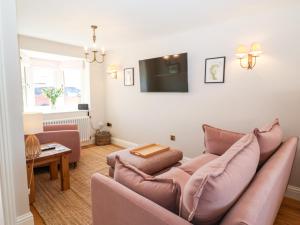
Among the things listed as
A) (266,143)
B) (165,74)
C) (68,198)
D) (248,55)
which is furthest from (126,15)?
(68,198)

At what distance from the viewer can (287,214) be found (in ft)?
6.66

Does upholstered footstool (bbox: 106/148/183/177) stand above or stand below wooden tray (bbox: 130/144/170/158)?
below

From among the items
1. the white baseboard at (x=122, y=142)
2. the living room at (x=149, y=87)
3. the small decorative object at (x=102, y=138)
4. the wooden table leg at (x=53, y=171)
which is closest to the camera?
the living room at (x=149, y=87)

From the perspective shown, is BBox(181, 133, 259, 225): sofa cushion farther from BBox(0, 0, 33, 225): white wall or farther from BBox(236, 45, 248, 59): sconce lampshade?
BBox(236, 45, 248, 59): sconce lampshade

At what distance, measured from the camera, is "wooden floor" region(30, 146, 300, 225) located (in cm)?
190


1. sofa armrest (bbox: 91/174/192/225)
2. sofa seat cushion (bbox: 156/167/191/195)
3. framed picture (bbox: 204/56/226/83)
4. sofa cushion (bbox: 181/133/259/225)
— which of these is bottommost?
sofa seat cushion (bbox: 156/167/191/195)

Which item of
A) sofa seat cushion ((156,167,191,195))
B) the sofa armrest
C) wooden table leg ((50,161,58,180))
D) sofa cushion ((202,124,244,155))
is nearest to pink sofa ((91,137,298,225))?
the sofa armrest

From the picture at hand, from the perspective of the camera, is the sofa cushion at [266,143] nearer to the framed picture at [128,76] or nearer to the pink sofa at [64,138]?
the pink sofa at [64,138]

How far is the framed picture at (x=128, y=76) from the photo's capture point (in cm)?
408

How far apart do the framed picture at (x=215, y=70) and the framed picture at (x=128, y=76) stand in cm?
171

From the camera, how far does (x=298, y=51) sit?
2168mm

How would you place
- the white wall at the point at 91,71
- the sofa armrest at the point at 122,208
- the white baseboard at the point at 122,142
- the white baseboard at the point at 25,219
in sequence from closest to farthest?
1. the sofa armrest at the point at 122,208
2. the white baseboard at the point at 25,219
3. the white wall at the point at 91,71
4. the white baseboard at the point at 122,142

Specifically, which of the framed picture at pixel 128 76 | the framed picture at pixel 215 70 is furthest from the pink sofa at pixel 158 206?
the framed picture at pixel 128 76

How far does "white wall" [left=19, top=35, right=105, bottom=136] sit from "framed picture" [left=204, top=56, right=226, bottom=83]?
2.77 m
